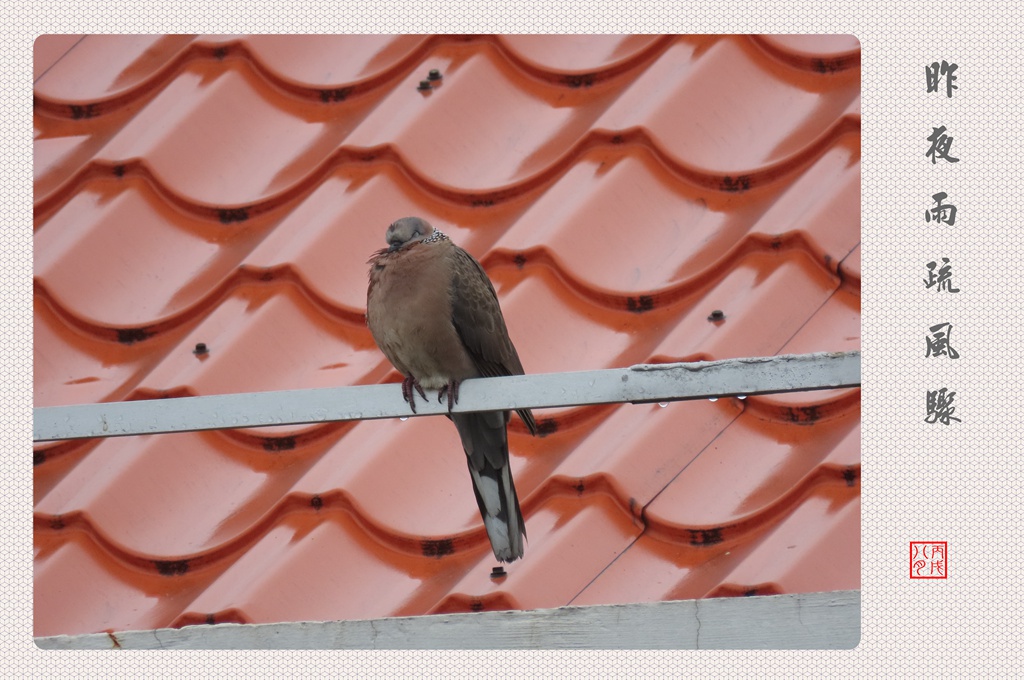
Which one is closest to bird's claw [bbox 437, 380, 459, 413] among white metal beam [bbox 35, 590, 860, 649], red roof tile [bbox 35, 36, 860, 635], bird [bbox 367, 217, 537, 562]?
bird [bbox 367, 217, 537, 562]

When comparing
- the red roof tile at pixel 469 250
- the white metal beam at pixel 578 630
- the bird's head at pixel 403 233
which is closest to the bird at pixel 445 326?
the bird's head at pixel 403 233

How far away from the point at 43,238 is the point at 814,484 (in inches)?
65.0

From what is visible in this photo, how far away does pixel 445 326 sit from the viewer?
2.16 metres

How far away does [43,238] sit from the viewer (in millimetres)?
2582

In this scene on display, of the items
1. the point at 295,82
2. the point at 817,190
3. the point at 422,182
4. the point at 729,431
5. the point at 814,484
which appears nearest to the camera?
the point at 814,484

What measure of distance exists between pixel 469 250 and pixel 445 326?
1.03ft

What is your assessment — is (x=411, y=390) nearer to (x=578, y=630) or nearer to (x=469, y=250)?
(x=578, y=630)

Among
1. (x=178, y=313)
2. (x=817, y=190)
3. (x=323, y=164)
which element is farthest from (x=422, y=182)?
(x=817, y=190)

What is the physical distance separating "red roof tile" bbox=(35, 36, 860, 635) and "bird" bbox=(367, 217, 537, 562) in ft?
0.38

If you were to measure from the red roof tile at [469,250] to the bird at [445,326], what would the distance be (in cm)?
11

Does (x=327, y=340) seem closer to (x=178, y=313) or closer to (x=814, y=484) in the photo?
Result: (x=178, y=313)

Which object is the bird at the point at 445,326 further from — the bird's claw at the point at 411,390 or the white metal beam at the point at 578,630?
the white metal beam at the point at 578,630

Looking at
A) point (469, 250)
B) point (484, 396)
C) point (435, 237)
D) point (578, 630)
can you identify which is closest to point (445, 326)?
point (435, 237)

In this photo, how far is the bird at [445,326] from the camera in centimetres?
212
